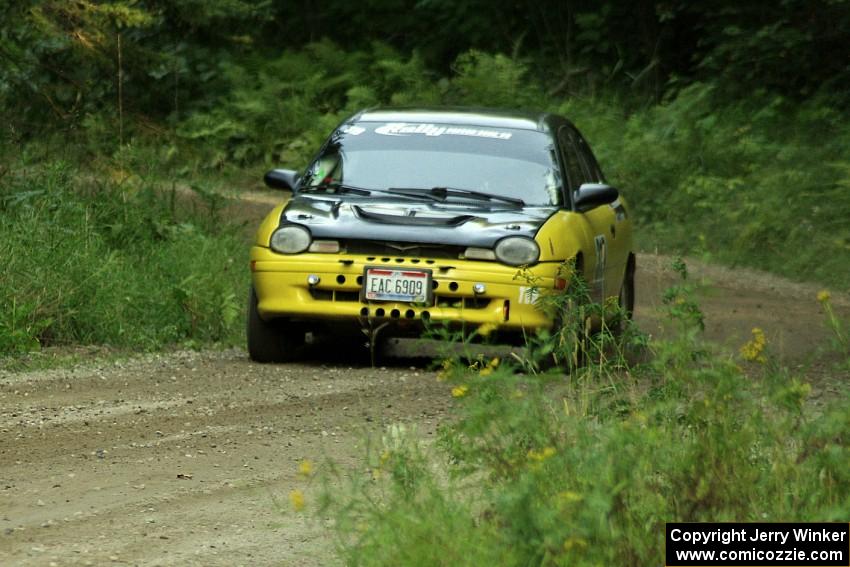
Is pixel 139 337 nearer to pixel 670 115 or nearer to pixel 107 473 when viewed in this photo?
pixel 107 473

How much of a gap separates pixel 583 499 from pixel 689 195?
15.7 metres

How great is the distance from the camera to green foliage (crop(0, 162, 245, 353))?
34.9 ft

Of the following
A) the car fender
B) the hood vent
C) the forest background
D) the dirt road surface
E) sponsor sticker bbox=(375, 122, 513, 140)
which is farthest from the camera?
the forest background

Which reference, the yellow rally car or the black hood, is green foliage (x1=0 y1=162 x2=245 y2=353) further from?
the black hood

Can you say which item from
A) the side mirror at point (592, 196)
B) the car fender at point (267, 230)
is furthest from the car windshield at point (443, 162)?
the car fender at point (267, 230)

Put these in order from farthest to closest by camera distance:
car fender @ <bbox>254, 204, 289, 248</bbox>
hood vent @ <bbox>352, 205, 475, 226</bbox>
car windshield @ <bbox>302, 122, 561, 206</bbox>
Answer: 1. car windshield @ <bbox>302, 122, 561, 206</bbox>
2. car fender @ <bbox>254, 204, 289, 248</bbox>
3. hood vent @ <bbox>352, 205, 475, 226</bbox>

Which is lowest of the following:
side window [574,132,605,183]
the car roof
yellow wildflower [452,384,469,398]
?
side window [574,132,605,183]

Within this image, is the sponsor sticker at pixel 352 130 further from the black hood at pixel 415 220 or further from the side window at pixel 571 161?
the side window at pixel 571 161

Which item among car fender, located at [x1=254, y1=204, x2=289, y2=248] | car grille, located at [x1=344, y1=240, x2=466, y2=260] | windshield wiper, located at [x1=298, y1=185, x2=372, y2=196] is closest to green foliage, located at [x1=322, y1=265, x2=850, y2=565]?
car grille, located at [x1=344, y1=240, x2=466, y2=260]

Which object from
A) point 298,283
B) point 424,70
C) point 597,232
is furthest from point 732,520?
point 424,70

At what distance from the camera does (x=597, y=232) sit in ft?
35.3

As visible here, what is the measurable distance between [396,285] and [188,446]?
246cm

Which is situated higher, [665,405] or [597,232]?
[665,405]

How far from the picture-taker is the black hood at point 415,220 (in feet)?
31.4
